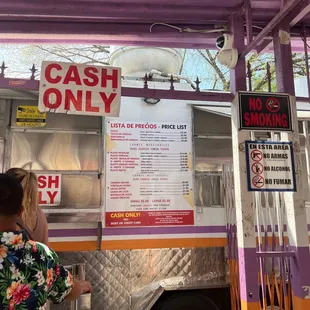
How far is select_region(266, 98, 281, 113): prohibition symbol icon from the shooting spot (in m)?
3.56

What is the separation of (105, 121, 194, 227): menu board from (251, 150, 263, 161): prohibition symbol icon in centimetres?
90

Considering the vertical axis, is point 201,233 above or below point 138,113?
below

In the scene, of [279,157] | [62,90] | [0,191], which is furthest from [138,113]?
[0,191]

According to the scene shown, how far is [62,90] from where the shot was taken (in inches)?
139

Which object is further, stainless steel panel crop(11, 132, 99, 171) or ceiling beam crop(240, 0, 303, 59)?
stainless steel panel crop(11, 132, 99, 171)

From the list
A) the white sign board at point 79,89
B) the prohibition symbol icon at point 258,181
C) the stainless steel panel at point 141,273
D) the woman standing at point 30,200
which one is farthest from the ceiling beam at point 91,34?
the stainless steel panel at point 141,273

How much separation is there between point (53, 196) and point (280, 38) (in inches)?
115

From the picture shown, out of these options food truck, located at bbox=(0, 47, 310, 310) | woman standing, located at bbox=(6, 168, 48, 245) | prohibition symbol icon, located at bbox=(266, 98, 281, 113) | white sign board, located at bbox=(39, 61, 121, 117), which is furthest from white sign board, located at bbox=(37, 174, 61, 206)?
prohibition symbol icon, located at bbox=(266, 98, 281, 113)

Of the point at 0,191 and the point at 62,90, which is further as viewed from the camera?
the point at 62,90

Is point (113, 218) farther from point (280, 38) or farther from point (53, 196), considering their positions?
point (280, 38)

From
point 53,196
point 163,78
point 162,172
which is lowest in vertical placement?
point 53,196

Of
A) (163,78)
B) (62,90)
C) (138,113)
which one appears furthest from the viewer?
(163,78)

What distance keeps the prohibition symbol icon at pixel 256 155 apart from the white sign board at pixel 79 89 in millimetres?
1412

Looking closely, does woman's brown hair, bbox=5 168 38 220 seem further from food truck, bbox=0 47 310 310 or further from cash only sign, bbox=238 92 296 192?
cash only sign, bbox=238 92 296 192
